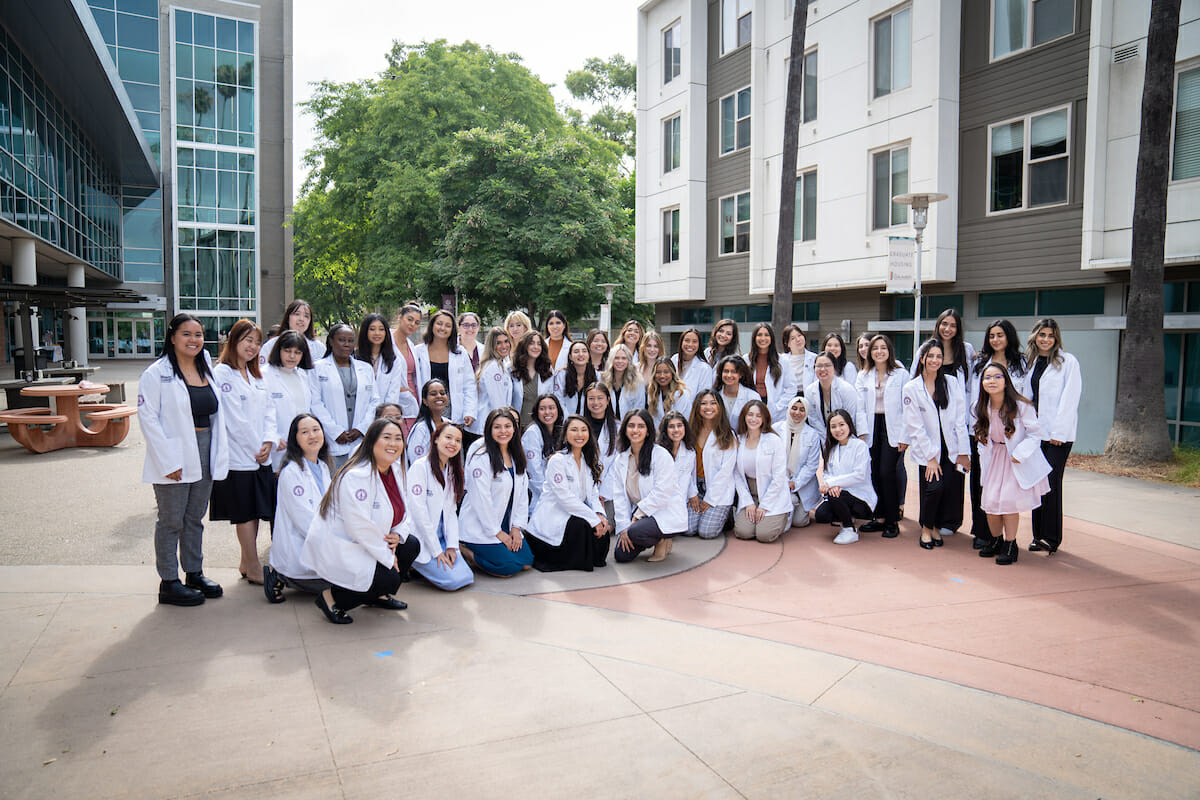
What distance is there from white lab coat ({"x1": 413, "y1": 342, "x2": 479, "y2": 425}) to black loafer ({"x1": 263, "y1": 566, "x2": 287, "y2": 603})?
2588 millimetres

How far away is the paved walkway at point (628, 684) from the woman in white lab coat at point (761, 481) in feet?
2.43

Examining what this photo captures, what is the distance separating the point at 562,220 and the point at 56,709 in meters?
23.3

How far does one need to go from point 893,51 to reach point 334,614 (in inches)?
642

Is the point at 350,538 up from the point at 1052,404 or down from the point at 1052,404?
down

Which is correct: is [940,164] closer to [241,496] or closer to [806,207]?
[806,207]

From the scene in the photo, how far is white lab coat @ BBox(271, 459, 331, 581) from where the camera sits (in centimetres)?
539

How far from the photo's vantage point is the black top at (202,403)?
5.37 metres

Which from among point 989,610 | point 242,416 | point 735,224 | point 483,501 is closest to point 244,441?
point 242,416

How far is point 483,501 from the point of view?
20.7 ft

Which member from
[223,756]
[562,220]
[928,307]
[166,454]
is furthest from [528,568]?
[562,220]

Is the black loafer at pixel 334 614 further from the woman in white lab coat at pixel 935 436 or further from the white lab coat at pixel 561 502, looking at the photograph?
the woman in white lab coat at pixel 935 436

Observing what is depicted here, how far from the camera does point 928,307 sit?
54.5ft

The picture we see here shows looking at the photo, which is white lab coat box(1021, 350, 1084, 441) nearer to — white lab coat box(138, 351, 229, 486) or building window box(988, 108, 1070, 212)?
white lab coat box(138, 351, 229, 486)

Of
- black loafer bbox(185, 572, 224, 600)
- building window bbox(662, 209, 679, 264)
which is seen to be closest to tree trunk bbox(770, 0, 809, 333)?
building window bbox(662, 209, 679, 264)
